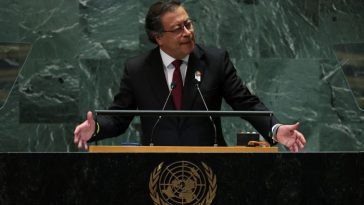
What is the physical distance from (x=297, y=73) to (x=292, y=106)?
27 cm

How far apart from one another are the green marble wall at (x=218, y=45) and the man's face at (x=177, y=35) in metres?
1.52

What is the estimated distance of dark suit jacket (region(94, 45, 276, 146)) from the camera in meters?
4.07

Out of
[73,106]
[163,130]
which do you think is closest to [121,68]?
[73,106]

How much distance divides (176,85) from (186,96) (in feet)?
0.30

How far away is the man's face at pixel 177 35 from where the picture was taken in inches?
166

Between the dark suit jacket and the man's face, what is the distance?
7 cm

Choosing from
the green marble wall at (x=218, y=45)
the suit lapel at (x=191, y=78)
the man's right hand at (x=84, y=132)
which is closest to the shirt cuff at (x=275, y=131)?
the suit lapel at (x=191, y=78)

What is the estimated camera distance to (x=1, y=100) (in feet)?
18.7
